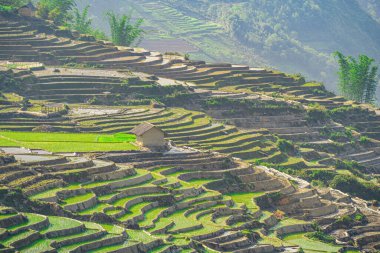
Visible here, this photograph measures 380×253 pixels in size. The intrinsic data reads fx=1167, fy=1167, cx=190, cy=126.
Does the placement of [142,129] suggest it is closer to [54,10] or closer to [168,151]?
[168,151]

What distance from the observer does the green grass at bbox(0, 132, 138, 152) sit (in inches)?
2109

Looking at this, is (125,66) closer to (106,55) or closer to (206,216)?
(106,55)

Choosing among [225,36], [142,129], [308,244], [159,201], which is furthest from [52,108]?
[225,36]

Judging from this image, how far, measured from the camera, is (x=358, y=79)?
323ft

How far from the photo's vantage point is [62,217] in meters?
41.1

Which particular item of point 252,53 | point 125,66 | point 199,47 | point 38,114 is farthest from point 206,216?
point 252,53

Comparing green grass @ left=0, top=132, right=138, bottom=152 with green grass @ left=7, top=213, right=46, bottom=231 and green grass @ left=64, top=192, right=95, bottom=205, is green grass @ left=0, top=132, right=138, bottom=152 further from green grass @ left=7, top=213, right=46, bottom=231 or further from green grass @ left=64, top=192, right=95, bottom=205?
green grass @ left=7, top=213, right=46, bottom=231

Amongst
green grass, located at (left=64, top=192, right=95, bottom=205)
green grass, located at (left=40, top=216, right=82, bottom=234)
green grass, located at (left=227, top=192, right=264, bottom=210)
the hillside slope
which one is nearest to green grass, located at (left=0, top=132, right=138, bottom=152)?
green grass, located at (left=227, top=192, right=264, bottom=210)

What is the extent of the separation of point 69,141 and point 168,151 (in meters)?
4.95

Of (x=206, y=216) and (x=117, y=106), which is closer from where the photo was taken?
(x=206, y=216)

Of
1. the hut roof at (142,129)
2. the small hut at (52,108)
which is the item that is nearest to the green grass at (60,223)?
the hut roof at (142,129)

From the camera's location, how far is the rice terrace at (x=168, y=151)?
1708 inches

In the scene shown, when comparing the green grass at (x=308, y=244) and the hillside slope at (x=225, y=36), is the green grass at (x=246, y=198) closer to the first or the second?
the green grass at (x=308, y=244)

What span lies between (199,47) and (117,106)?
271 ft
